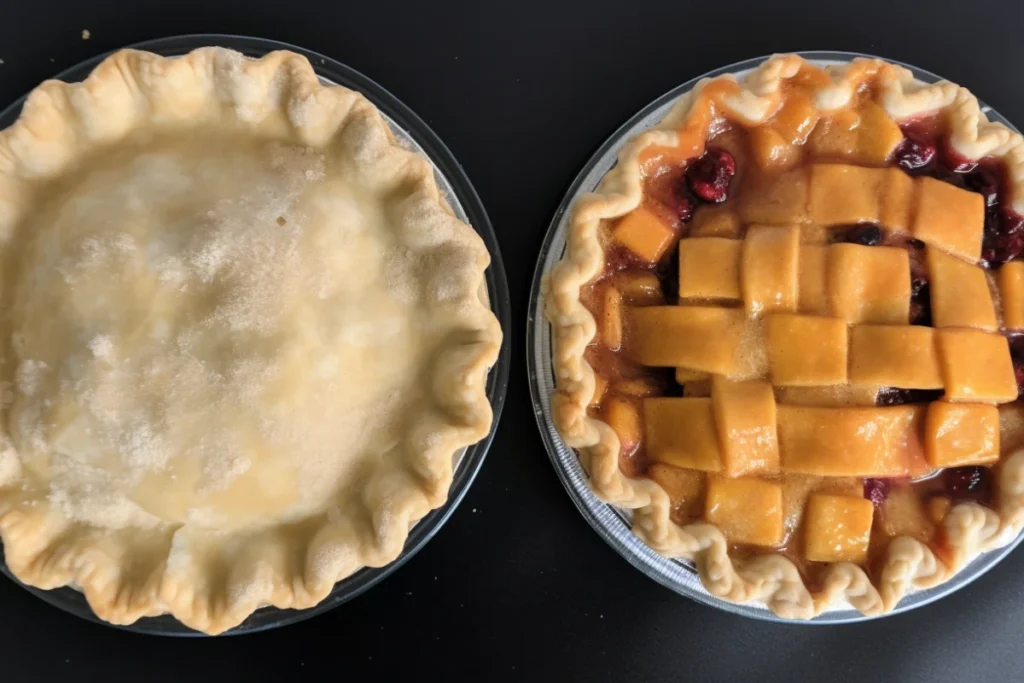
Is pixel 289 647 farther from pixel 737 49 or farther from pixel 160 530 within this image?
pixel 737 49

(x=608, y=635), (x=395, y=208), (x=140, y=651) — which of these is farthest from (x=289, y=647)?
(x=395, y=208)

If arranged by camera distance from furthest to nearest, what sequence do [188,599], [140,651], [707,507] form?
1. [140,651]
2. [707,507]
3. [188,599]

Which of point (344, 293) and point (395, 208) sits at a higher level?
point (395, 208)

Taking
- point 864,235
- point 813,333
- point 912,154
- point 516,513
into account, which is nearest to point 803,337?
point 813,333

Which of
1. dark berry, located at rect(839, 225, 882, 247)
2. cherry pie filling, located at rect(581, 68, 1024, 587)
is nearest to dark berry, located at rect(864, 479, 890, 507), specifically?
cherry pie filling, located at rect(581, 68, 1024, 587)

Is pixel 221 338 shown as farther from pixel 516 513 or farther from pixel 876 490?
pixel 876 490

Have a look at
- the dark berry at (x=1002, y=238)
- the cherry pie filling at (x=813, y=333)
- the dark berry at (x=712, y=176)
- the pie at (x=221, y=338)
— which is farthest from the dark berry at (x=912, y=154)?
the pie at (x=221, y=338)

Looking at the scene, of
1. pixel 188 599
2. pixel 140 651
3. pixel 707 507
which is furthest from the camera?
pixel 140 651

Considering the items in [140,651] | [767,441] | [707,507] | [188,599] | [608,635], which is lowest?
[140,651]
